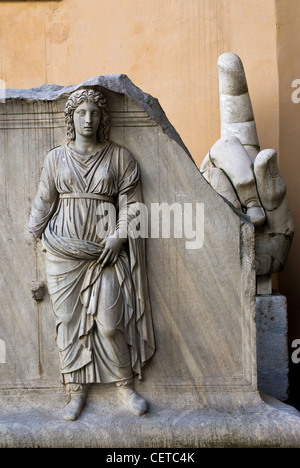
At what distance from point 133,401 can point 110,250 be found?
82 centimetres

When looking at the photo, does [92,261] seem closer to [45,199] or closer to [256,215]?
[45,199]

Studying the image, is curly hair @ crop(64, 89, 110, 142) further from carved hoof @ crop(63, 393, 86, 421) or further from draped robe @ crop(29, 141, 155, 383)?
carved hoof @ crop(63, 393, 86, 421)

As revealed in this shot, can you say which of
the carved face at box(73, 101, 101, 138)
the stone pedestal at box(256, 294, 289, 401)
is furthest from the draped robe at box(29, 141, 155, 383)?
the stone pedestal at box(256, 294, 289, 401)

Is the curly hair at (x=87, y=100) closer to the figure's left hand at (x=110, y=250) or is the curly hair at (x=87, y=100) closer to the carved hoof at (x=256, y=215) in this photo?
the figure's left hand at (x=110, y=250)

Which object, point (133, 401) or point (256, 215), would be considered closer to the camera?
point (133, 401)

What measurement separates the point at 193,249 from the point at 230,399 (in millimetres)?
850

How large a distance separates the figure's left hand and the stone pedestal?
1.33 m

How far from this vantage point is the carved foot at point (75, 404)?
421 centimetres

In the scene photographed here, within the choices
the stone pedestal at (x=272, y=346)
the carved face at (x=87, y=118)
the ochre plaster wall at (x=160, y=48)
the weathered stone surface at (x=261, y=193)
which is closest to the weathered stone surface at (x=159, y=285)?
the carved face at (x=87, y=118)

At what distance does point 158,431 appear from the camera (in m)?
4.16

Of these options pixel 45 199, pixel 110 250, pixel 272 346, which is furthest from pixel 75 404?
pixel 272 346

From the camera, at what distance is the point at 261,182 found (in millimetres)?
5230
